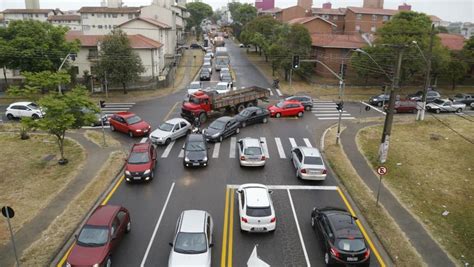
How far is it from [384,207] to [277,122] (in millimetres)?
16760

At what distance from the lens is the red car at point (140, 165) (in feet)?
68.2

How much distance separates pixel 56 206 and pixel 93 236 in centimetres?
568

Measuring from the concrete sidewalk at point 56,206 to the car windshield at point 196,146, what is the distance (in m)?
5.71

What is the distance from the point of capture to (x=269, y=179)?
21.9 m

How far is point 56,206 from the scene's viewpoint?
60.0 ft

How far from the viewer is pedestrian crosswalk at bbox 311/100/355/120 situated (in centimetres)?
3734

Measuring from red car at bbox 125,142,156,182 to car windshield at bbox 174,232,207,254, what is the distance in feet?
25.3

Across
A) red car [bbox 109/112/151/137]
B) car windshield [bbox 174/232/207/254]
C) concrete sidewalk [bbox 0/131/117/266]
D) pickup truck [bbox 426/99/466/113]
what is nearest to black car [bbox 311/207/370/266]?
car windshield [bbox 174/232/207/254]

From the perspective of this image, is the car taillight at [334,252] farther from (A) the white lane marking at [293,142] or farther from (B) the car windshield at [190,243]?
(A) the white lane marking at [293,142]

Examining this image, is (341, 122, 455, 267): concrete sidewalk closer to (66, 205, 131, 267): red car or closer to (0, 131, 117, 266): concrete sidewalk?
(66, 205, 131, 267): red car

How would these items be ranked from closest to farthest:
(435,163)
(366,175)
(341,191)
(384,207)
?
(384,207), (341,191), (366,175), (435,163)

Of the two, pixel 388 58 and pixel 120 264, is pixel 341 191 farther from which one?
pixel 388 58

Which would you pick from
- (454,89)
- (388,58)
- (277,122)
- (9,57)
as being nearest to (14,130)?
(9,57)

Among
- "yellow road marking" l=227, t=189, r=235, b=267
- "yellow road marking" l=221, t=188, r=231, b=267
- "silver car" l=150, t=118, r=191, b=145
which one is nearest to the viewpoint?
"yellow road marking" l=227, t=189, r=235, b=267
